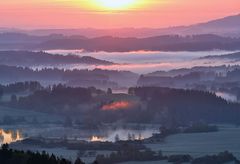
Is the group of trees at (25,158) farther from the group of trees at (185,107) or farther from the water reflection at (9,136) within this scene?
the group of trees at (185,107)

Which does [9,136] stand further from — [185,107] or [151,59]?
[151,59]

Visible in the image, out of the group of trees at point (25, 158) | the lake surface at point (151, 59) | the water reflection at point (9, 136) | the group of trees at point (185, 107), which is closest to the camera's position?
the group of trees at point (25, 158)

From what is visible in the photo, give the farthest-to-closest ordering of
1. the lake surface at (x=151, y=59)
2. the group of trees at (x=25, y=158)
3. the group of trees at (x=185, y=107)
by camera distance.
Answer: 1. the lake surface at (x=151, y=59)
2. the group of trees at (x=185, y=107)
3. the group of trees at (x=25, y=158)

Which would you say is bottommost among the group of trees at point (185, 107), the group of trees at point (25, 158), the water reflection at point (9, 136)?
→ the group of trees at point (25, 158)

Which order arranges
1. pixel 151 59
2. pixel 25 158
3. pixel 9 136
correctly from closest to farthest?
pixel 25 158, pixel 9 136, pixel 151 59

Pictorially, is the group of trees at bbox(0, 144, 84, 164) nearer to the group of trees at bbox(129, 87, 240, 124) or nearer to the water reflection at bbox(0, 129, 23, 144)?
the water reflection at bbox(0, 129, 23, 144)

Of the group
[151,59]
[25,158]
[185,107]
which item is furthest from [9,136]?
[151,59]

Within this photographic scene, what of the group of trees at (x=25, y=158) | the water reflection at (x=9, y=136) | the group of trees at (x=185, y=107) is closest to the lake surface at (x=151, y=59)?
the group of trees at (x=185, y=107)

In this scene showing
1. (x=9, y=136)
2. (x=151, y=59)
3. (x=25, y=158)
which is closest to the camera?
(x=25, y=158)

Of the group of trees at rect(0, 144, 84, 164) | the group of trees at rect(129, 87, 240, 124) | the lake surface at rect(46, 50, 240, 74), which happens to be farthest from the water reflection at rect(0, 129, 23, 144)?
the lake surface at rect(46, 50, 240, 74)
